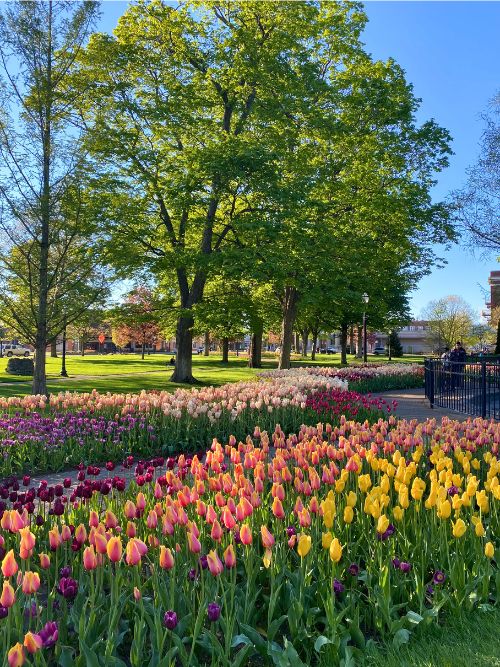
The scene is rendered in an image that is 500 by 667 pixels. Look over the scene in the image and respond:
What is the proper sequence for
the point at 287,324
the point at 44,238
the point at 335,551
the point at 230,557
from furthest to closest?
the point at 287,324 → the point at 44,238 → the point at 335,551 → the point at 230,557

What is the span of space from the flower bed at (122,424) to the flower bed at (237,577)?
11.2 ft

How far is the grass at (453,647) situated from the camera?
294 cm

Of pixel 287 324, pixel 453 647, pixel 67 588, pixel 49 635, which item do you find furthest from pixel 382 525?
pixel 287 324

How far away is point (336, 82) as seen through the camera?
24922mm

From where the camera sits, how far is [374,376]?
23375 millimetres

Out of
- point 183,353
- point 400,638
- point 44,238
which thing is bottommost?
point 400,638

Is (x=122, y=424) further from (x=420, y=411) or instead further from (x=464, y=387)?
(x=464, y=387)

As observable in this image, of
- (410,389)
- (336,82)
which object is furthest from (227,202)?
(410,389)

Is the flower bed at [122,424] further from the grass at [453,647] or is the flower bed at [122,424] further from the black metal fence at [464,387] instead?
the grass at [453,647]

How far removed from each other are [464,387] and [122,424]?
28.0 feet

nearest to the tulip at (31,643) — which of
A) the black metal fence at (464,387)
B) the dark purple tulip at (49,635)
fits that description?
the dark purple tulip at (49,635)

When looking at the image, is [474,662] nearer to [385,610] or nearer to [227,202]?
[385,610]

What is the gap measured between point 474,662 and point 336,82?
25.3m

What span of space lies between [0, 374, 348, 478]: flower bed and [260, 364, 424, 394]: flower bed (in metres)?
8.09
